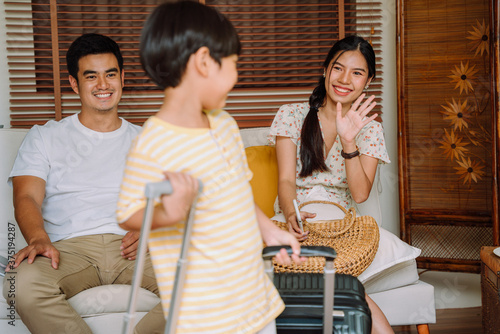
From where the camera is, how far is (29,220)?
6.56ft

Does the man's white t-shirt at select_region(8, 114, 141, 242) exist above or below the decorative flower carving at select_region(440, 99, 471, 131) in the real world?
below

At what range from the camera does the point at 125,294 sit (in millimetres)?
1976

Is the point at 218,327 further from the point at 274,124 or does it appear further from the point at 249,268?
the point at 274,124

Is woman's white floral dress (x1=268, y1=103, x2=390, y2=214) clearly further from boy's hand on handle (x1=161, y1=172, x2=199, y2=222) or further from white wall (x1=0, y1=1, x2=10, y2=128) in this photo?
white wall (x1=0, y1=1, x2=10, y2=128)

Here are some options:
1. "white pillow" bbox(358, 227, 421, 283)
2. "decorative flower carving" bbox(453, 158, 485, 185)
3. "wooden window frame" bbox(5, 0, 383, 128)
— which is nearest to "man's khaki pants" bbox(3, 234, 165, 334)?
"white pillow" bbox(358, 227, 421, 283)

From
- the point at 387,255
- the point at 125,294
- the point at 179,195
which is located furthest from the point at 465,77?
the point at 179,195

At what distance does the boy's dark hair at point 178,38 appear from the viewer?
1057 mm

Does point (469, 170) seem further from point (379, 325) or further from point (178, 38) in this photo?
point (178, 38)

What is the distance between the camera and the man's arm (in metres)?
1.94

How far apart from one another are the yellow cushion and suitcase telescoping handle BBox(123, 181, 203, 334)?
1.42 m

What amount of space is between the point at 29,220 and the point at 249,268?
1.17 metres

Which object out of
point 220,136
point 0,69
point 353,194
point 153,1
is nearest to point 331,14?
point 153,1

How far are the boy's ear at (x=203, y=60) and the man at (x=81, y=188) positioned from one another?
107cm

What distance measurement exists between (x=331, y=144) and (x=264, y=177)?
Answer: 0.33 meters
